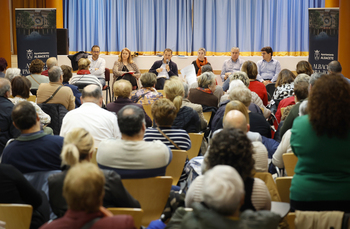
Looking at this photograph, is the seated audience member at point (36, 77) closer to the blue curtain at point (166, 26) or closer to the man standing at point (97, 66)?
the man standing at point (97, 66)

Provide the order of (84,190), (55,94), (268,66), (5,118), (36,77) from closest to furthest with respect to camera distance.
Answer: (84,190), (5,118), (55,94), (36,77), (268,66)

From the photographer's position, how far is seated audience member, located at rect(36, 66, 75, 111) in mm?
4992

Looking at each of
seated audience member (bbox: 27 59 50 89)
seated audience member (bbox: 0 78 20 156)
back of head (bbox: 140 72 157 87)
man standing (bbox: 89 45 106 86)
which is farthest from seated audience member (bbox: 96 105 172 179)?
man standing (bbox: 89 45 106 86)

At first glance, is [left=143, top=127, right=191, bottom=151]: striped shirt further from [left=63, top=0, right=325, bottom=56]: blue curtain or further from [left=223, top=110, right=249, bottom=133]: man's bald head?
[left=63, top=0, right=325, bottom=56]: blue curtain

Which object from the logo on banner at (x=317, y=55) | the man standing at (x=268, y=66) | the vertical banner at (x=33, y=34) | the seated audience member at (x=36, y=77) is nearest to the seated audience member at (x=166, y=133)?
the seated audience member at (x=36, y=77)

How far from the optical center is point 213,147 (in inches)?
81.0

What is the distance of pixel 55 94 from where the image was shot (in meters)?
4.99

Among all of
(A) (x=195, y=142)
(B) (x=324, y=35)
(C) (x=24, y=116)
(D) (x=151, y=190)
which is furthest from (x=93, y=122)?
(B) (x=324, y=35)

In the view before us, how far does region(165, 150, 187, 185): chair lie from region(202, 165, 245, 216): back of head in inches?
54.4

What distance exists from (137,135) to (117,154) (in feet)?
0.66

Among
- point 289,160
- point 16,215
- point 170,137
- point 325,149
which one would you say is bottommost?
point 16,215

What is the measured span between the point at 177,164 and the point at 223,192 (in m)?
1.51

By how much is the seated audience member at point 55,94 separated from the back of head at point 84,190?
3558 mm

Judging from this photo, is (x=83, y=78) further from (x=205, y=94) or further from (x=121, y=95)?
(x=205, y=94)
